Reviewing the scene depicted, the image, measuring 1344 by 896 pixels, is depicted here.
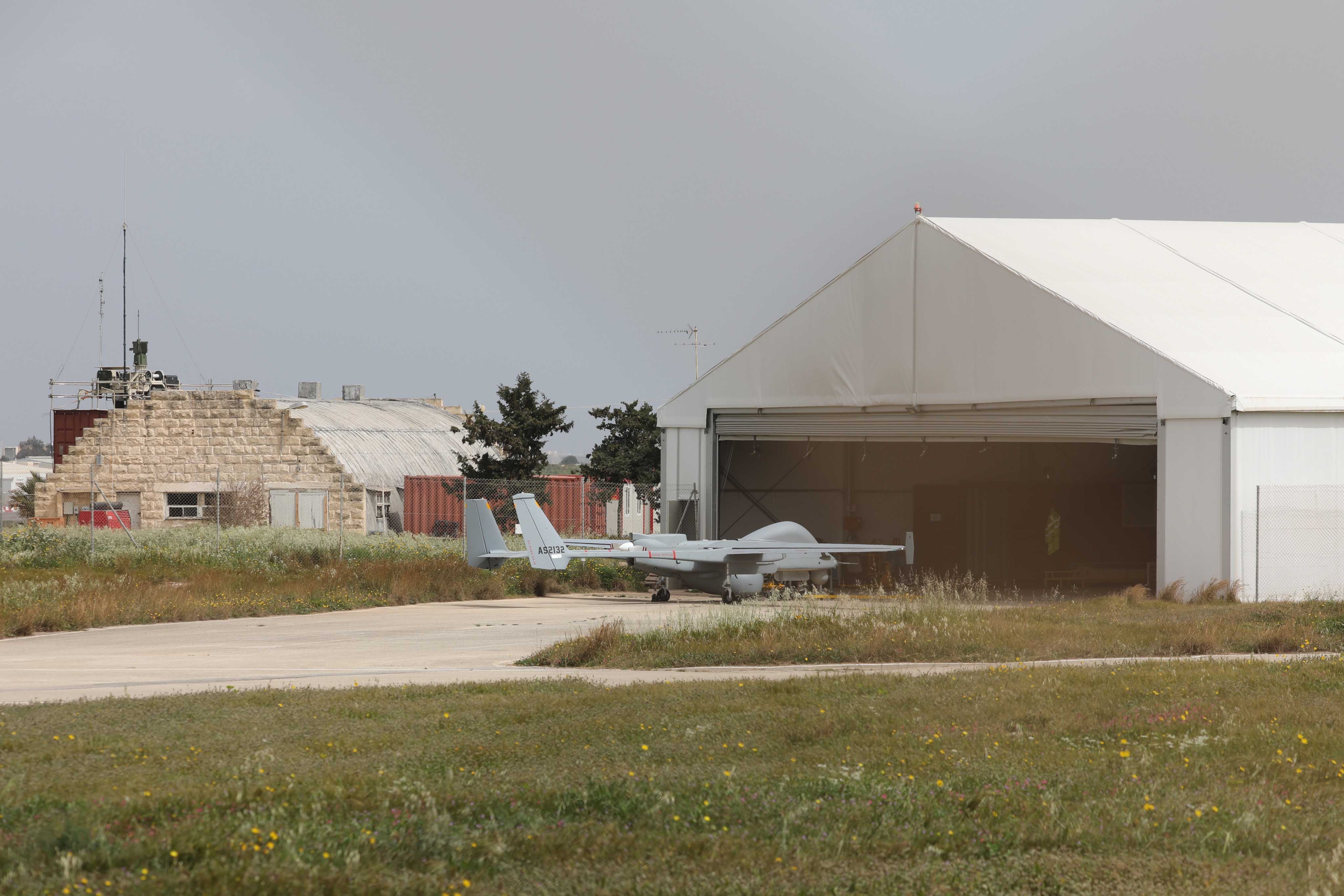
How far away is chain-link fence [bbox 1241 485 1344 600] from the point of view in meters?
22.3

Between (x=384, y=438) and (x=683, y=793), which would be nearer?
(x=683, y=793)

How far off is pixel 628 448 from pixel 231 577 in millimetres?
23087

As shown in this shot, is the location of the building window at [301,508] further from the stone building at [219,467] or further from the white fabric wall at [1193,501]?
the white fabric wall at [1193,501]

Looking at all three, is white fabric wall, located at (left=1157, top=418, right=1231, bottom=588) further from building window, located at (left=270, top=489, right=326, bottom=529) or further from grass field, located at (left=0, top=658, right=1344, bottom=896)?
building window, located at (left=270, top=489, right=326, bottom=529)

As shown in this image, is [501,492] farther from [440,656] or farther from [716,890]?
[716,890]

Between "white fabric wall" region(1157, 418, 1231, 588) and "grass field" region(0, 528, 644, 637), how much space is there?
1221cm

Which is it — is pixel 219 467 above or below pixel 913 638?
above

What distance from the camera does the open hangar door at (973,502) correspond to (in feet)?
116

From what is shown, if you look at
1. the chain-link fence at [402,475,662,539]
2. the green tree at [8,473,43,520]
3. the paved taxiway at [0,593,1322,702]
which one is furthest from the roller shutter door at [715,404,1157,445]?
the green tree at [8,473,43,520]

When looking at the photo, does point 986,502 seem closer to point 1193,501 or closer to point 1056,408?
point 1056,408

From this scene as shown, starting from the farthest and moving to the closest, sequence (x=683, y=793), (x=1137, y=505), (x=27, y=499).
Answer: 1. (x=27, y=499)
2. (x=1137, y=505)
3. (x=683, y=793)

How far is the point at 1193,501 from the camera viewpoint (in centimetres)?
2283

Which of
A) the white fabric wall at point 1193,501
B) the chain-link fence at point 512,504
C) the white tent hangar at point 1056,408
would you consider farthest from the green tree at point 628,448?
the white fabric wall at point 1193,501

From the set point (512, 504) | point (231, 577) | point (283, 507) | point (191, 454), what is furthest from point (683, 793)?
point (191, 454)
